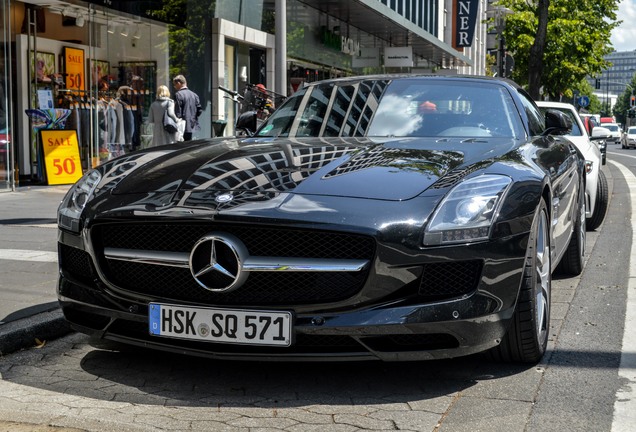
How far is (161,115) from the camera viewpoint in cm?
1348

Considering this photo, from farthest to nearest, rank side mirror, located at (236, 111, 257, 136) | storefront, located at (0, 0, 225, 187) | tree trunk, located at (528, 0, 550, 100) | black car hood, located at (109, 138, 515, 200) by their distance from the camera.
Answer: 1. tree trunk, located at (528, 0, 550, 100)
2. storefront, located at (0, 0, 225, 187)
3. side mirror, located at (236, 111, 257, 136)
4. black car hood, located at (109, 138, 515, 200)

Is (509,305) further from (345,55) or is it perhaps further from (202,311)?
(345,55)

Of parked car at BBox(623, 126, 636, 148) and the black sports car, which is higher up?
the black sports car

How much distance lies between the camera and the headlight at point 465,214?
3662 millimetres

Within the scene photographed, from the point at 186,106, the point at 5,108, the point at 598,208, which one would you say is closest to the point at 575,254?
the point at 598,208

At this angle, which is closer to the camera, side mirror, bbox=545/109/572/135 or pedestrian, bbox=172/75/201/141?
side mirror, bbox=545/109/572/135

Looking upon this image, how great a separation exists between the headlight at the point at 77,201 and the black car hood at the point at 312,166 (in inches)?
5.2

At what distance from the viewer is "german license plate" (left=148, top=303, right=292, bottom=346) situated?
12.0 feet

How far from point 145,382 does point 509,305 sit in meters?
1.59

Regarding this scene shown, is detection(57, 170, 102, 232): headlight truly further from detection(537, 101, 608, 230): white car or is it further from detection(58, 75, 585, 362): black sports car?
detection(537, 101, 608, 230): white car

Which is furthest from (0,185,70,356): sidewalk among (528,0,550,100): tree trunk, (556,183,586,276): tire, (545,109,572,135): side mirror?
(528,0,550,100): tree trunk

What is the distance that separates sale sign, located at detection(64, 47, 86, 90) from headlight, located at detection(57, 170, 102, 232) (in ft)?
40.3

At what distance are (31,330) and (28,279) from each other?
1.41 m

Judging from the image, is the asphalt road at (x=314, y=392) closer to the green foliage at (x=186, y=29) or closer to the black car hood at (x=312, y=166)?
the black car hood at (x=312, y=166)
